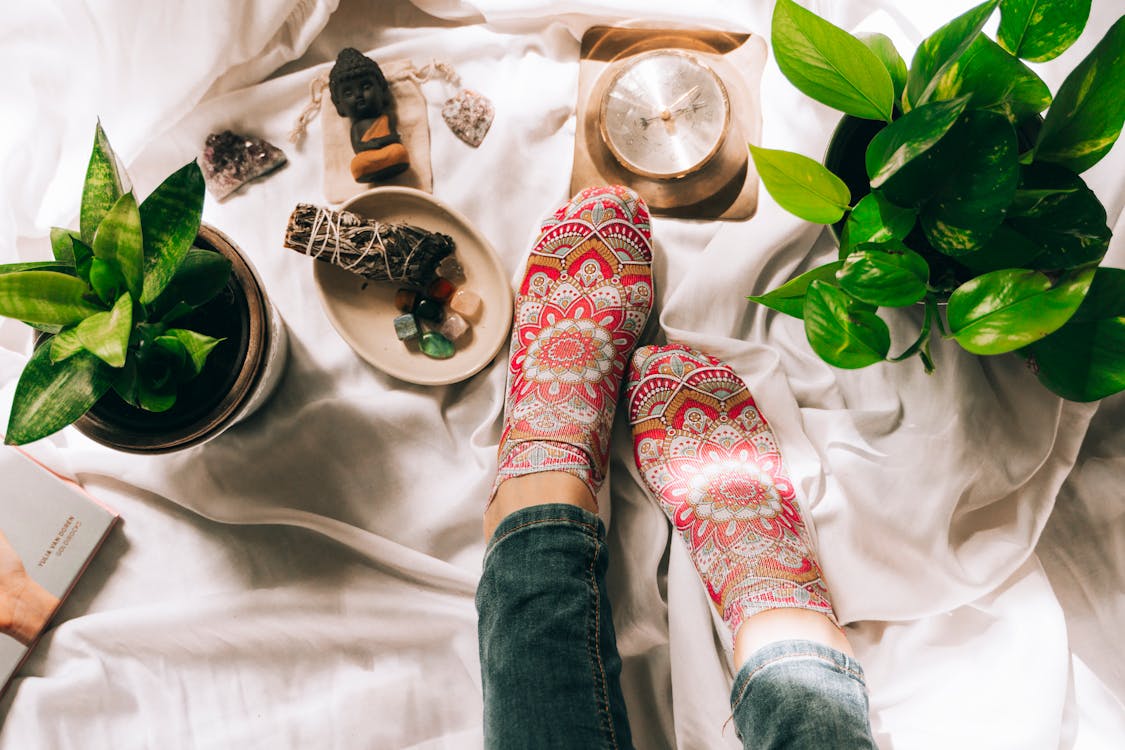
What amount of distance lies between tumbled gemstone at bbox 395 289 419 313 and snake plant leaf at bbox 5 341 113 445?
1.24 feet

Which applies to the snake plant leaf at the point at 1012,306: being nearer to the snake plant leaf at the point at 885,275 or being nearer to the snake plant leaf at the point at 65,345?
the snake plant leaf at the point at 885,275

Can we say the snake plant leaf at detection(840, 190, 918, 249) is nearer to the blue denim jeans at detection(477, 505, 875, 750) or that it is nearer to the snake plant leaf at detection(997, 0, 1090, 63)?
the snake plant leaf at detection(997, 0, 1090, 63)

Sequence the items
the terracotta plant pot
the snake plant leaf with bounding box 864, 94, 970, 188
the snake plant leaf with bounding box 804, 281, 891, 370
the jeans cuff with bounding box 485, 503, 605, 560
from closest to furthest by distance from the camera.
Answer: the snake plant leaf with bounding box 864, 94, 970, 188 < the snake plant leaf with bounding box 804, 281, 891, 370 < the terracotta plant pot < the jeans cuff with bounding box 485, 503, 605, 560

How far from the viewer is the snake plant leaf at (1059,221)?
0.52 m

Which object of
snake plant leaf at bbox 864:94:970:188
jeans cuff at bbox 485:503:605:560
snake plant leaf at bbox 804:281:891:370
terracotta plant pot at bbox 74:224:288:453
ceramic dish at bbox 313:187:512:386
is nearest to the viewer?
snake plant leaf at bbox 864:94:970:188

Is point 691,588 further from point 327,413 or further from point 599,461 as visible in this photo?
point 327,413

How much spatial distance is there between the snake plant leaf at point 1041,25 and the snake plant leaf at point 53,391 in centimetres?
71

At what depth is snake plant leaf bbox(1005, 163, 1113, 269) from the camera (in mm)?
523

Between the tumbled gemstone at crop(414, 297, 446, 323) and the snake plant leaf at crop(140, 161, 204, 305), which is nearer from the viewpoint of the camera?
the snake plant leaf at crop(140, 161, 204, 305)

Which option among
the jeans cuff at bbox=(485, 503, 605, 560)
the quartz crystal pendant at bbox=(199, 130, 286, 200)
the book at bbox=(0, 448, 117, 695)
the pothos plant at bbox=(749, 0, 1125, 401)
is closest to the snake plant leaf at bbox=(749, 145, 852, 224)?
the pothos plant at bbox=(749, 0, 1125, 401)

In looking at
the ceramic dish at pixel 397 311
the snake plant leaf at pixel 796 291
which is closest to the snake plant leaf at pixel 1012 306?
the snake plant leaf at pixel 796 291

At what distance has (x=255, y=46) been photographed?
0.89 meters

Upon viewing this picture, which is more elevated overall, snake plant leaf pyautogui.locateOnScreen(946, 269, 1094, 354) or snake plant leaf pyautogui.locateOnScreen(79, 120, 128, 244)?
snake plant leaf pyautogui.locateOnScreen(79, 120, 128, 244)

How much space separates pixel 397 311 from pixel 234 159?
1.00ft
